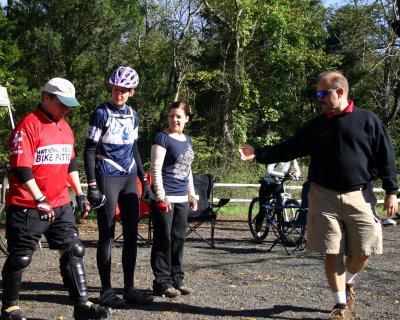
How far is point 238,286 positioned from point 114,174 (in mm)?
1868

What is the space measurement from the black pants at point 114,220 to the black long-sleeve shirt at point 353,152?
161cm

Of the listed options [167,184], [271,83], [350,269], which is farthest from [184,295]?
[271,83]

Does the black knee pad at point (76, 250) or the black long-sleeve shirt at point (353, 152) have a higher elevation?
the black long-sleeve shirt at point (353, 152)

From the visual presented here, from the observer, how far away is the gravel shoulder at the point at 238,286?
530 cm

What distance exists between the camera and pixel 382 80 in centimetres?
3566

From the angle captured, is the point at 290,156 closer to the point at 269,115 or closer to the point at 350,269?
the point at 350,269

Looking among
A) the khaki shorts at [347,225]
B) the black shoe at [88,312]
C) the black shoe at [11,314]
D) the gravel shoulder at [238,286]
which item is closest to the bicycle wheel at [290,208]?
the gravel shoulder at [238,286]

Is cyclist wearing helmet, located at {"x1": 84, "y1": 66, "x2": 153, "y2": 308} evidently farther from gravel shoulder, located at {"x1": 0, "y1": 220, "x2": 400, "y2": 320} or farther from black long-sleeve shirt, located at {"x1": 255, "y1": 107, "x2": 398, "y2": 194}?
black long-sleeve shirt, located at {"x1": 255, "y1": 107, "x2": 398, "y2": 194}

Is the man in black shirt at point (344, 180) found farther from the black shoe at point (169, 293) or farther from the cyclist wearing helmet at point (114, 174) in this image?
the cyclist wearing helmet at point (114, 174)

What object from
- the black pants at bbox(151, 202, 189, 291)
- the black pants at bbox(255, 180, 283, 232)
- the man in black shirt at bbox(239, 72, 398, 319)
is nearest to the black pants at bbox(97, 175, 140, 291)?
the black pants at bbox(151, 202, 189, 291)

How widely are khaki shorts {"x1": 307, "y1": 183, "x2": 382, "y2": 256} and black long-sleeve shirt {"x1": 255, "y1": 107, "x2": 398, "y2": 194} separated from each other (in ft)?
0.35

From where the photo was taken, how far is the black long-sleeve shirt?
193 inches

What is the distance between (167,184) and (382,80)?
31.8 meters

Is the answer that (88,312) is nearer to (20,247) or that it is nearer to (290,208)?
(20,247)
